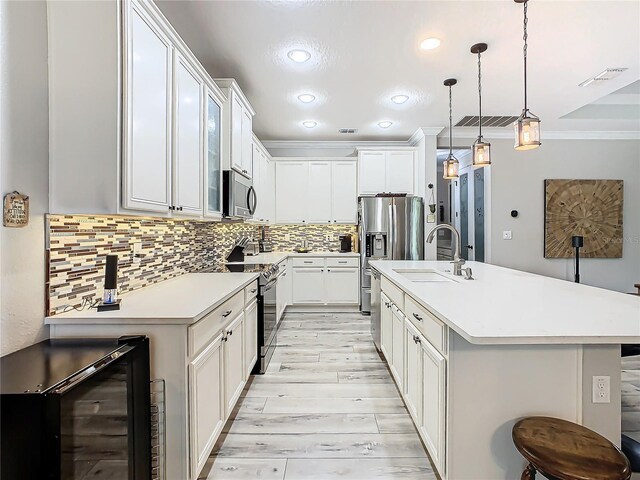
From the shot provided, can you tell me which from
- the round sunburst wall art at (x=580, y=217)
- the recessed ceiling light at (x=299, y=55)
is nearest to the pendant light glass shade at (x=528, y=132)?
the recessed ceiling light at (x=299, y=55)

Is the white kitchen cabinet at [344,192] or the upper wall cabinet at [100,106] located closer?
the upper wall cabinet at [100,106]

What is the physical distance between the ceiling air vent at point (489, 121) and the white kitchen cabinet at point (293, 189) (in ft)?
7.79

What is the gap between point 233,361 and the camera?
2.15 m

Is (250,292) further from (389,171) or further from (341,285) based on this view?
(389,171)

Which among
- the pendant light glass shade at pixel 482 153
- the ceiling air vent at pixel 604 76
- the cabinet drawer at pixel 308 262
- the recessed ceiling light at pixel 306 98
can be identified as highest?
the recessed ceiling light at pixel 306 98

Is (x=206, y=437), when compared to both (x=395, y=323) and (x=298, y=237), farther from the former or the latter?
(x=298, y=237)

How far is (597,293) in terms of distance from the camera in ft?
6.31

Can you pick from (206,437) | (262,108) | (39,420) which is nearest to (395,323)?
(206,437)

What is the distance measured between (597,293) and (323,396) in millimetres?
1904

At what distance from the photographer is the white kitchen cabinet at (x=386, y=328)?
8.80 feet

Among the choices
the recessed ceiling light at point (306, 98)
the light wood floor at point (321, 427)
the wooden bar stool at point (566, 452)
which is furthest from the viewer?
the recessed ceiling light at point (306, 98)

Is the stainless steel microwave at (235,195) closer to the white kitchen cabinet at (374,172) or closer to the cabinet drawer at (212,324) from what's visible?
the cabinet drawer at (212,324)

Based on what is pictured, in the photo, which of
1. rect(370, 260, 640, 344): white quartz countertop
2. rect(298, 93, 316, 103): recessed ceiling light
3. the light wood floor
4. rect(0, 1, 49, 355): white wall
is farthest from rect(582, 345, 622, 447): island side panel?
rect(298, 93, 316, 103): recessed ceiling light

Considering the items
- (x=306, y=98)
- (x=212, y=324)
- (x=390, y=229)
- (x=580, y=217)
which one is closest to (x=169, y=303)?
(x=212, y=324)
